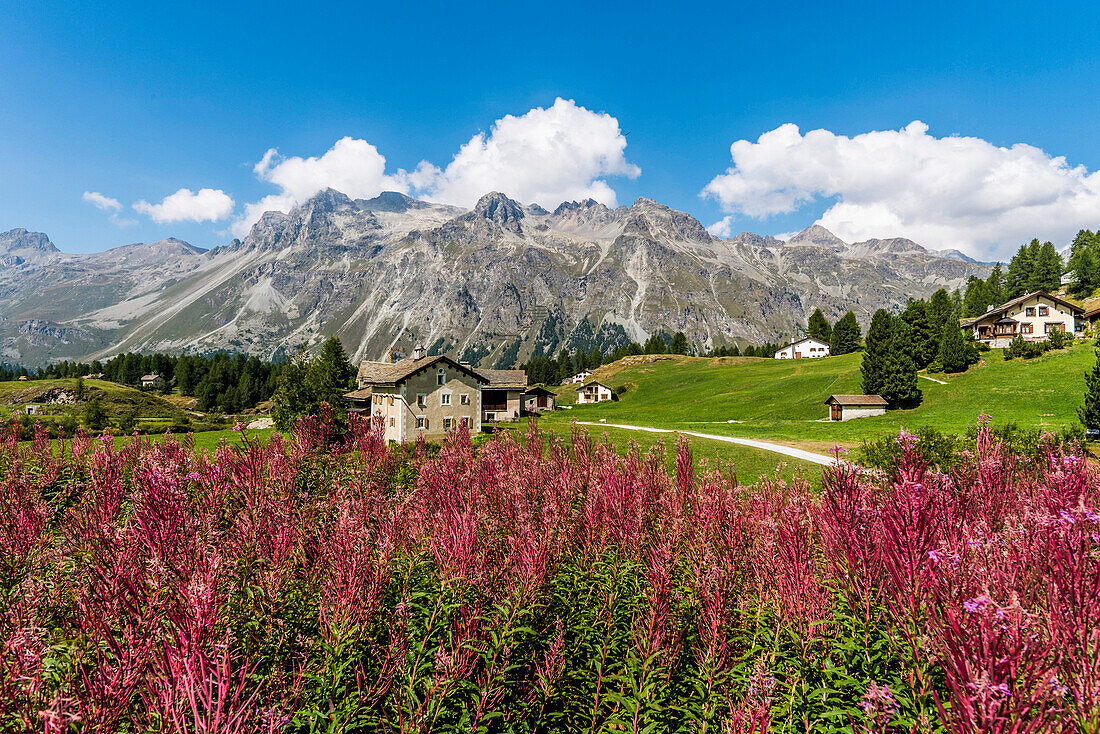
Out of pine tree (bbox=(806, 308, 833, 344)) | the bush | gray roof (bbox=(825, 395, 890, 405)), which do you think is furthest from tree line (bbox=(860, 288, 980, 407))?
pine tree (bbox=(806, 308, 833, 344))

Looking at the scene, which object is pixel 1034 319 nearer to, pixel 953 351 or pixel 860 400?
pixel 953 351

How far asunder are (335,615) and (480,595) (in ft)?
4.61

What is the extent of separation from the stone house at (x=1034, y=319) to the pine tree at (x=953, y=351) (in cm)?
2284

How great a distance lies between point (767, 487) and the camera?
8.27 m

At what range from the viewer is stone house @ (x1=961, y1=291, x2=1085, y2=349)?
262ft

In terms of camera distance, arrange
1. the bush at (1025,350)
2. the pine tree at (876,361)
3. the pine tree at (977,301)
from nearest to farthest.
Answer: the pine tree at (876,361) < the bush at (1025,350) < the pine tree at (977,301)

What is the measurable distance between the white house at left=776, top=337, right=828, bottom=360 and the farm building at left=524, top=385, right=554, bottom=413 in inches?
2655

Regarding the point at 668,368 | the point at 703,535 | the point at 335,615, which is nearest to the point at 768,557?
the point at 703,535

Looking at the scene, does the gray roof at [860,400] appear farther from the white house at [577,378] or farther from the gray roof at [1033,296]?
the white house at [577,378]

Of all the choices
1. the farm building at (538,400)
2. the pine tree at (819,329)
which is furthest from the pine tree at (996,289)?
the farm building at (538,400)

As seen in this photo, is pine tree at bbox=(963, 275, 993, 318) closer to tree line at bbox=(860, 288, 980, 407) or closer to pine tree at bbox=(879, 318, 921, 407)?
tree line at bbox=(860, 288, 980, 407)

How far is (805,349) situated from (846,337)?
49.9 ft

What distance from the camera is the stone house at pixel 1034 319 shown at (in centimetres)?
7981

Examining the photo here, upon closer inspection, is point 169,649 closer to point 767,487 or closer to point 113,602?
point 113,602
